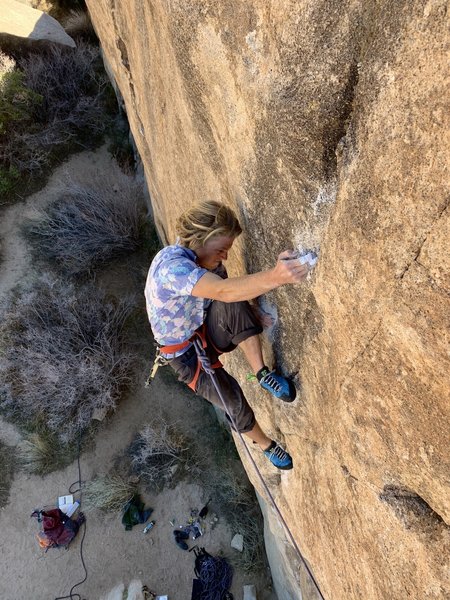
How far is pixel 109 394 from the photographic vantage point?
641 cm

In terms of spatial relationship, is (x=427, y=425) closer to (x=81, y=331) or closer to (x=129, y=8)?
(x=129, y=8)

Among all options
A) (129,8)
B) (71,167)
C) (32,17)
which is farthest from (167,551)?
(32,17)

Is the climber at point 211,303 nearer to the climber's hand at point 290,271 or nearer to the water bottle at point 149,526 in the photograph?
the climber's hand at point 290,271

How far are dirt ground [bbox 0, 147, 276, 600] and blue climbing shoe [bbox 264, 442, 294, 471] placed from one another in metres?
3.51

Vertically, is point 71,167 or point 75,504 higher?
point 71,167

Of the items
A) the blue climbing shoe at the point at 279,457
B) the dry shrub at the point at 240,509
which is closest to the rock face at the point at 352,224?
the blue climbing shoe at the point at 279,457

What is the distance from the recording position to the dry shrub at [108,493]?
6035mm

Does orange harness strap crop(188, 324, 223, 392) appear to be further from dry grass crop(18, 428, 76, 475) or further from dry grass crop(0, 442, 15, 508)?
dry grass crop(0, 442, 15, 508)

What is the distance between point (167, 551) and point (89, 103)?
23.5 ft

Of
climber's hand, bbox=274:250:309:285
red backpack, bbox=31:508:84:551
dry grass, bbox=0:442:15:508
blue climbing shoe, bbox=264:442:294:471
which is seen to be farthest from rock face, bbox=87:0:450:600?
dry grass, bbox=0:442:15:508

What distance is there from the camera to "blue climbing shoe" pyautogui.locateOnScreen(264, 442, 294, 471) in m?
→ 2.95

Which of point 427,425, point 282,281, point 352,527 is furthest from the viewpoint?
point 352,527

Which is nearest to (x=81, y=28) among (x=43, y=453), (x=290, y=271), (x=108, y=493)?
(x=43, y=453)

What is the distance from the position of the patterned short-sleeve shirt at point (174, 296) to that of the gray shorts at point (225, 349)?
0.10 metres
